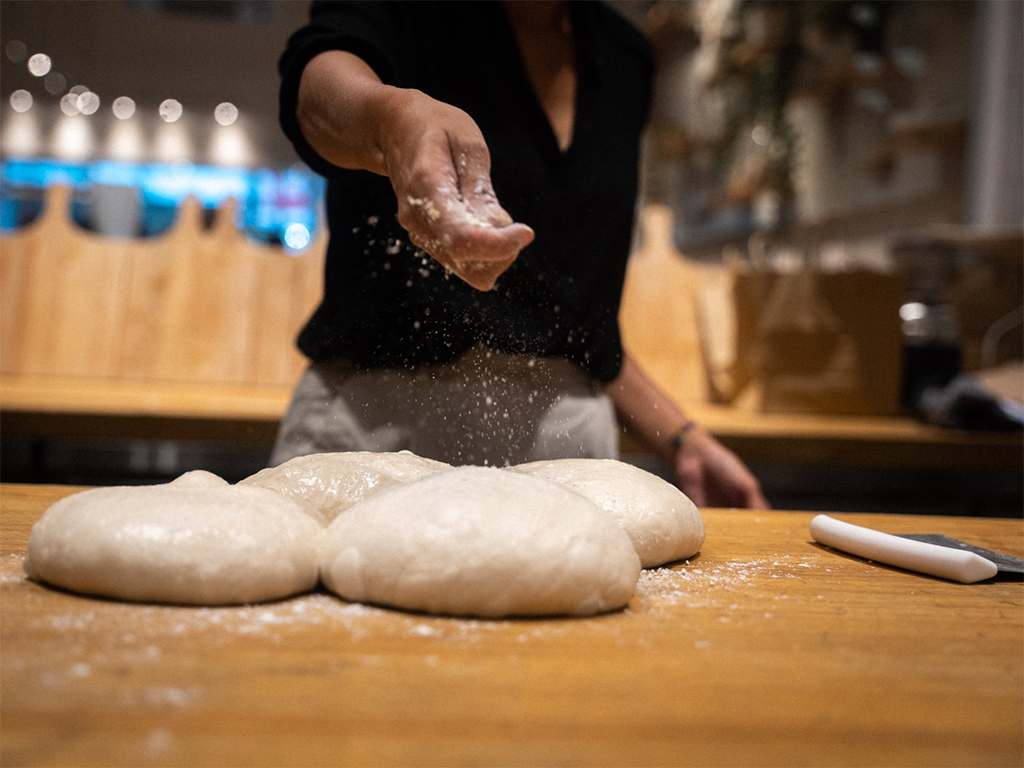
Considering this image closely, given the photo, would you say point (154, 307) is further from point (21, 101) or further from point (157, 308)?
point (21, 101)

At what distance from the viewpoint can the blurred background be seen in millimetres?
1692

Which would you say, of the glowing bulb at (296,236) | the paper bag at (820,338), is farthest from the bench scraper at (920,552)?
the glowing bulb at (296,236)

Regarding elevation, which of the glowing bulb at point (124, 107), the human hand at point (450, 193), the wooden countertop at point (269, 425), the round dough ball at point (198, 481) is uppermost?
the glowing bulb at point (124, 107)

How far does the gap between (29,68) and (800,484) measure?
6.93 feet

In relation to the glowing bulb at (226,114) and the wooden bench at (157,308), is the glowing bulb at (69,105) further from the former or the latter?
the glowing bulb at (226,114)

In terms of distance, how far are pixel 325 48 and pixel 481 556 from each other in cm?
55

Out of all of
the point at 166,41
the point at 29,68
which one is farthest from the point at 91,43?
the point at 29,68

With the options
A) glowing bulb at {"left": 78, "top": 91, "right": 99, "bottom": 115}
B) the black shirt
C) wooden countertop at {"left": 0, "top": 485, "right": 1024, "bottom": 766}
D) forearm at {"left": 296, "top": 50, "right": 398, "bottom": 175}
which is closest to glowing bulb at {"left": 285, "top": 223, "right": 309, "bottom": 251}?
glowing bulb at {"left": 78, "top": 91, "right": 99, "bottom": 115}

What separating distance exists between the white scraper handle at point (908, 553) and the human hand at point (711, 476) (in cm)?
42

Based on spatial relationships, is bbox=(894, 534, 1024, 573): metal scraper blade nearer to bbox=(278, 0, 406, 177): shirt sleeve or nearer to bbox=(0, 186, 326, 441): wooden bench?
bbox=(278, 0, 406, 177): shirt sleeve

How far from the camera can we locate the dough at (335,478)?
70 cm

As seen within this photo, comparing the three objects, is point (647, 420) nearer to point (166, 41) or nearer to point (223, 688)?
point (223, 688)

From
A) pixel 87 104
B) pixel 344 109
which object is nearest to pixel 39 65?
pixel 87 104

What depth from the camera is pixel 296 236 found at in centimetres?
226
